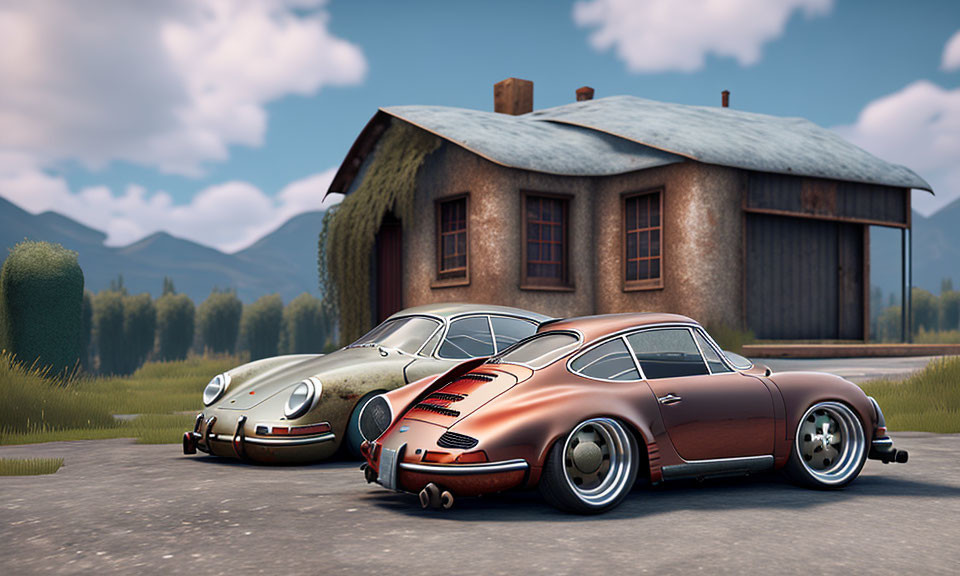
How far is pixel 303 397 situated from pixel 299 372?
2.20 ft

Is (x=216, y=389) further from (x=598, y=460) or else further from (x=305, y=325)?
(x=305, y=325)

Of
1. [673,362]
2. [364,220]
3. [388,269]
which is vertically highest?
[364,220]

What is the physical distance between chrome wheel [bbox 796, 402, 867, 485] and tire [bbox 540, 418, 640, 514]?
1.37 m

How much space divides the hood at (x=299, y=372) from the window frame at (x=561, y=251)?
7986 mm

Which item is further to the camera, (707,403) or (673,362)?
(673,362)

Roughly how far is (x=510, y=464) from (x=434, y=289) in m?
12.2

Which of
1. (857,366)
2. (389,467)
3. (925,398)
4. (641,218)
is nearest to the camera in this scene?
(389,467)

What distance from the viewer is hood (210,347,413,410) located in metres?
7.35

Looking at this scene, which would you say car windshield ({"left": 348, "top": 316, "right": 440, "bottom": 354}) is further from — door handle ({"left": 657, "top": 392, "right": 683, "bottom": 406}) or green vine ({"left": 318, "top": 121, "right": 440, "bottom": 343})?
green vine ({"left": 318, "top": 121, "right": 440, "bottom": 343})

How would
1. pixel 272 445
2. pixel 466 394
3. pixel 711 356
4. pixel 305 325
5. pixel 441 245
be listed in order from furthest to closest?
1. pixel 305 325
2. pixel 441 245
3. pixel 272 445
4. pixel 711 356
5. pixel 466 394

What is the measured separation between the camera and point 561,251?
1648 centimetres

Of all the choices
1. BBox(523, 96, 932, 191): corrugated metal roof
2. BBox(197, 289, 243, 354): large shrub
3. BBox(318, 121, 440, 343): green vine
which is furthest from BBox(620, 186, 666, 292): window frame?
BBox(197, 289, 243, 354): large shrub

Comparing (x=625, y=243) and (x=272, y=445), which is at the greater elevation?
(x=625, y=243)

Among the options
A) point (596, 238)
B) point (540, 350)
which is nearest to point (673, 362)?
point (540, 350)
